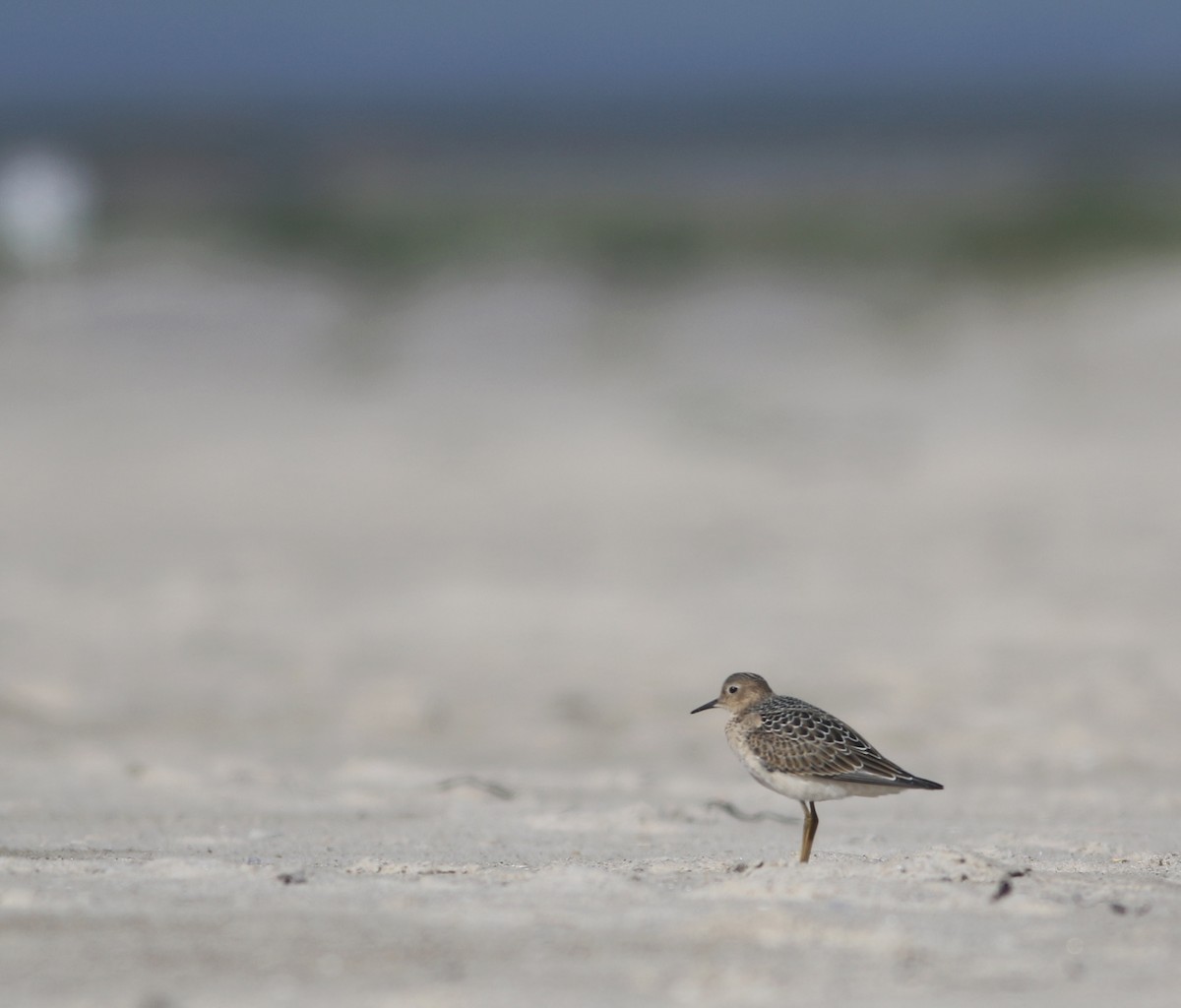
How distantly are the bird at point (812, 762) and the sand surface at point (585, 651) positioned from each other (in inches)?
9.9

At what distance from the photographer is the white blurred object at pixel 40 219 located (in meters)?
22.1

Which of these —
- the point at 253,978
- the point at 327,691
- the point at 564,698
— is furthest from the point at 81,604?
the point at 253,978

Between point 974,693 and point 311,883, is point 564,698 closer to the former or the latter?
point 974,693

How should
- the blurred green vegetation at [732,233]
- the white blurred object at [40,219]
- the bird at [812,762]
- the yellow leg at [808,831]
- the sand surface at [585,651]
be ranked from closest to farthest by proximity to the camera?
the sand surface at [585,651]
the yellow leg at [808,831]
the bird at [812,762]
the blurred green vegetation at [732,233]
the white blurred object at [40,219]

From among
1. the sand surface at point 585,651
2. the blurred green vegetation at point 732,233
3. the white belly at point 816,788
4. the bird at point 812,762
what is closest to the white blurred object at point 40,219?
the blurred green vegetation at point 732,233

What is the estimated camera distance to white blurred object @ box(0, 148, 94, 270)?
72.6ft

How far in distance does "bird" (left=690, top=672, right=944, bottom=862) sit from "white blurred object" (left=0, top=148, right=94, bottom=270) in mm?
18404

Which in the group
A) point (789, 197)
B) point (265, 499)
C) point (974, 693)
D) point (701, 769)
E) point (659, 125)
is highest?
point (659, 125)

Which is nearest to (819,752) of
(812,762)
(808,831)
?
(812,762)

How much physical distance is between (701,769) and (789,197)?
2625 centimetres

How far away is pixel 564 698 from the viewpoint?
7273 millimetres

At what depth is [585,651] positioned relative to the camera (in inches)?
316

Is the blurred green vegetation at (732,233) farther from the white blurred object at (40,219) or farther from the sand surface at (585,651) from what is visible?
the sand surface at (585,651)

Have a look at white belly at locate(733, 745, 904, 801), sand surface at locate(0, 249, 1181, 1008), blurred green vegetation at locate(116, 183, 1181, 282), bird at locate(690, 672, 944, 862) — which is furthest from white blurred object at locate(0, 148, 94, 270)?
white belly at locate(733, 745, 904, 801)
